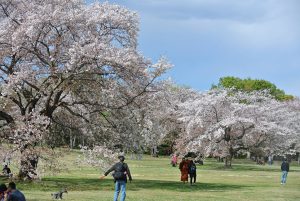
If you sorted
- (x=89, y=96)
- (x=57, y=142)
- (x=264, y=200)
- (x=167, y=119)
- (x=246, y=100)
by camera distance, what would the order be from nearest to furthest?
1. (x=264, y=200)
2. (x=89, y=96)
3. (x=57, y=142)
4. (x=167, y=119)
5. (x=246, y=100)

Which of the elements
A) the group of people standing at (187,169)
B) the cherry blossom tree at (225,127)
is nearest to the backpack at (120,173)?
the group of people standing at (187,169)

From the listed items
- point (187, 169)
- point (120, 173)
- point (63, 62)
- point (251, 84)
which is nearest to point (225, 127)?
point (187, 169)

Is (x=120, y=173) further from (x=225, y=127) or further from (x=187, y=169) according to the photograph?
(x=225, y=127)

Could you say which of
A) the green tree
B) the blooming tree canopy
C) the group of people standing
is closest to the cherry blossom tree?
the group of people standing

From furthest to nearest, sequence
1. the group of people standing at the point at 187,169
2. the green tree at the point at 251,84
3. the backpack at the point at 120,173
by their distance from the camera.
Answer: the green tree at the point at 251,84 < the group of people standing at the point at 187,169 < the backpack at the point at 120,173

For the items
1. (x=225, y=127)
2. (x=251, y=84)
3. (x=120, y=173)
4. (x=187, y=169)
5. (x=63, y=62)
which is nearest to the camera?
(x=120, y=173)

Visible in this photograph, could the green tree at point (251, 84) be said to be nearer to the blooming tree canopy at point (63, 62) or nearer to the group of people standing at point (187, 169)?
the group of people standing at point (187, 169)

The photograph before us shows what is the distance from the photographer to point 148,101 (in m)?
32.7

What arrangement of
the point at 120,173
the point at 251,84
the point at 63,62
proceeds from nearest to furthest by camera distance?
the point at 120,173, the point at 63,62, the point at 251,84

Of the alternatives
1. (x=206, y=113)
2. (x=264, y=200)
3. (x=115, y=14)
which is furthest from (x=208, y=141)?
(x=264, y=200)

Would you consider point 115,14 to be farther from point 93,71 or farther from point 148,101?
point 148,101

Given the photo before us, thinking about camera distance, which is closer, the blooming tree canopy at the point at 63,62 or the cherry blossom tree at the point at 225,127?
the blooming tree canopy at the point at 63,62

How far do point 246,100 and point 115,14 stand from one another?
144 feet

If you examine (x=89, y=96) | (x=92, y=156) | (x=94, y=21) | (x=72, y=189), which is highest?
(x=94, y=21)
